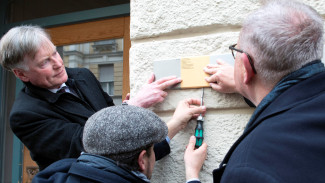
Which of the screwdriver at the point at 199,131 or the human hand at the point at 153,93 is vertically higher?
the human hand at the point at 153,93

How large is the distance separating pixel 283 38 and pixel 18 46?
1256mm

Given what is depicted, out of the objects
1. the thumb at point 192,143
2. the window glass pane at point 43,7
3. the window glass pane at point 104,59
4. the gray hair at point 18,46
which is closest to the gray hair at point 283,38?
the thumb at point 192,143

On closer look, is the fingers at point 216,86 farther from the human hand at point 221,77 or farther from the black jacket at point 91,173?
the black jacket at point 91,173

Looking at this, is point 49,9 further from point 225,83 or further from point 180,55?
point 225,83

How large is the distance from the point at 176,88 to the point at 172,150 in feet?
1.07

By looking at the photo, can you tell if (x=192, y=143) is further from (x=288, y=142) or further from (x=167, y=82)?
(x=288, y=142)

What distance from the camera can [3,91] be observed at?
133 inches

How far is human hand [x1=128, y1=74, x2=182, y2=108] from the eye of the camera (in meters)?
1.52

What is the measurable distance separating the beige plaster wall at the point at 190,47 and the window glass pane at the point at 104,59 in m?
1.25

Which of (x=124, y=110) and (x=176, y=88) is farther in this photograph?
(x=176, y=88)

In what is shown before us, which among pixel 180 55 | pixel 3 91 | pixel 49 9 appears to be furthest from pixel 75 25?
pixel 180 55

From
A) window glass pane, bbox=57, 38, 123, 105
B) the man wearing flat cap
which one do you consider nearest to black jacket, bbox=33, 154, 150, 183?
the man wearing flat cap

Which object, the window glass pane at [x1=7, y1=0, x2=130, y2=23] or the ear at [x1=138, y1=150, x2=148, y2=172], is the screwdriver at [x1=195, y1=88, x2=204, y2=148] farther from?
the window glass pane at [x1=7, y1=0, x2=130, y2=23]

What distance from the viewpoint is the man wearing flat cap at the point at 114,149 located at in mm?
1054
